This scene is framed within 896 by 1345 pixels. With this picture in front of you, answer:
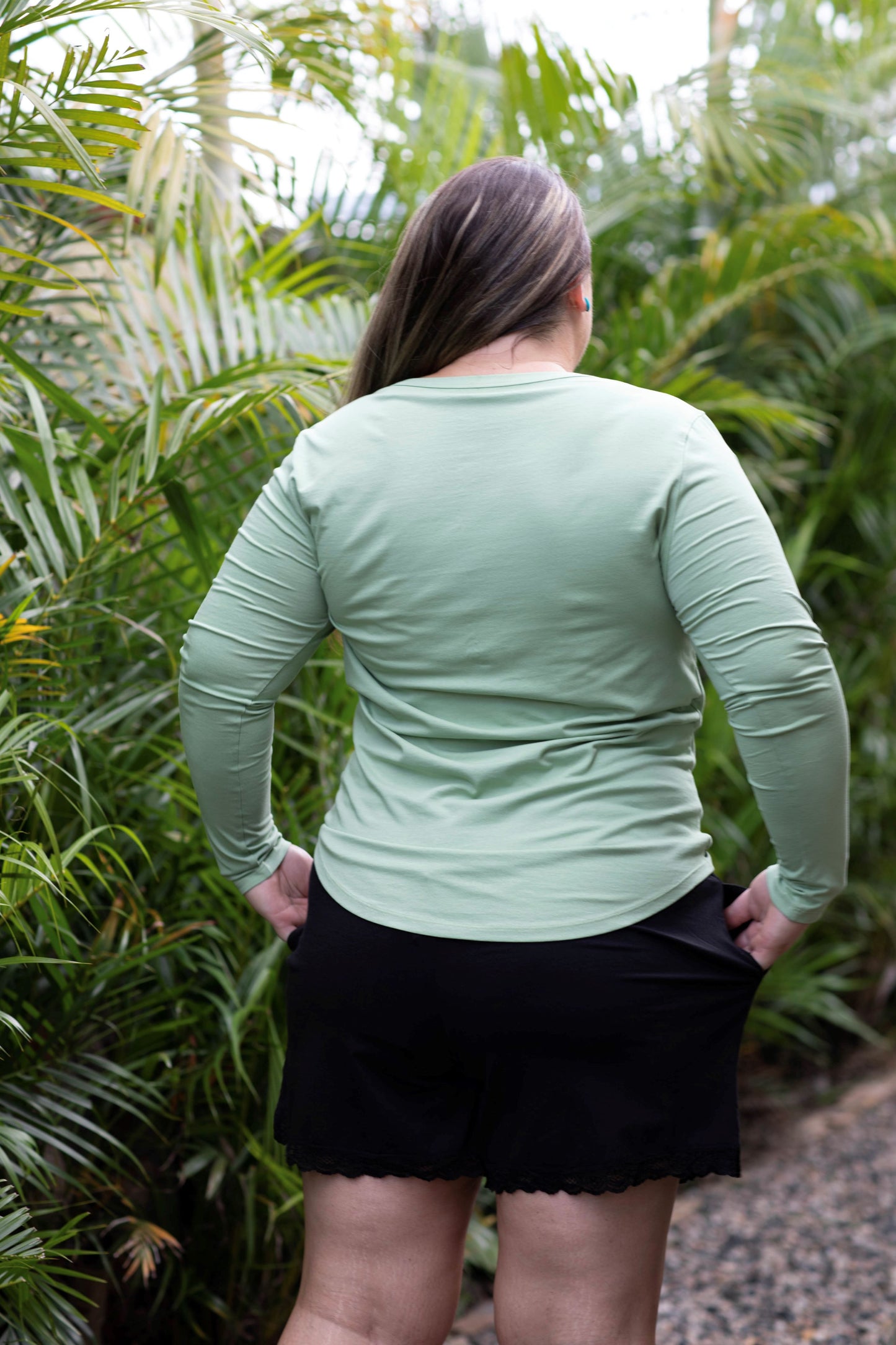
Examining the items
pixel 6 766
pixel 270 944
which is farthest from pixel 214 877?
pixel 6 766

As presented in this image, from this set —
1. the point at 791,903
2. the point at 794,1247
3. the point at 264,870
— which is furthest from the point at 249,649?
the point at 794,1247

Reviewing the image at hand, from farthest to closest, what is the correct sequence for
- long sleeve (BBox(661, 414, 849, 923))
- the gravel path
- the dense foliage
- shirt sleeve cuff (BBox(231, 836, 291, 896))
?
the gravel path < the dense foliage < shirt sleeve cuff (BBox(231, 836, 291, 896)) < long sleeve (BBox(661, 414, 849, 923))

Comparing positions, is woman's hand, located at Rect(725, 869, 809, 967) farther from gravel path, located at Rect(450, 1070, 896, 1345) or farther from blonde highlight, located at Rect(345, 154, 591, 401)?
gravel path, located at Rect(450, 1070, 896, 1345)

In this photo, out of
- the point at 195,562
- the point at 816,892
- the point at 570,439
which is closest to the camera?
the point at 570,439

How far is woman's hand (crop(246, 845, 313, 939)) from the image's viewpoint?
139cm

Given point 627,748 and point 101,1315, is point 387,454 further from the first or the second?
point 101,1315

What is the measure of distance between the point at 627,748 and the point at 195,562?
2.69 feet

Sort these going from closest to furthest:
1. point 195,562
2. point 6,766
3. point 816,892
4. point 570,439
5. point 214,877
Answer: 1. point 570,439
2. point 816,892
3. point 6,766
4. point 195,562
5. point 214,877

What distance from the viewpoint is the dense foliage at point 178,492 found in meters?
1.53

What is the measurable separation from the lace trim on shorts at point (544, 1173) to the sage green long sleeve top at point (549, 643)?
238mm

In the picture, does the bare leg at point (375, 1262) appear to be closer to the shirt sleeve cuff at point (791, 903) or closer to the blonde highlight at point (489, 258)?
the shirt sleeve cuff at point (791, 903)

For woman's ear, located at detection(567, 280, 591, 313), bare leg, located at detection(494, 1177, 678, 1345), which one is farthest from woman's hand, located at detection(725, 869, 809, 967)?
woman's ear, located at detection(567, 280, 591, 313)

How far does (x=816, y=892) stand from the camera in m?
1.18

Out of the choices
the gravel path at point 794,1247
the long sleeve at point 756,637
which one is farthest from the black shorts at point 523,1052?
the gravel path at point 794,1247
